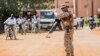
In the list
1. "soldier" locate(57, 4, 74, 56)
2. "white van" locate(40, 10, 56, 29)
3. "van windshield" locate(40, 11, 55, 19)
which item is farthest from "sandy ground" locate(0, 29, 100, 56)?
"van windshield" locate(40, 11, 55, 19)

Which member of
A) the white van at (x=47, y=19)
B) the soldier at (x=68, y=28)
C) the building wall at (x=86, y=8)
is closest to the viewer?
the soldier at (x=68, y=28)

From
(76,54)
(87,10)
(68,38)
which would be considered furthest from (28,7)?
(68,38)

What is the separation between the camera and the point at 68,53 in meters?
13.1

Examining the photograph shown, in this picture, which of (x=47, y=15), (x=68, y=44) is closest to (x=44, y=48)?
(x=68, y=44)

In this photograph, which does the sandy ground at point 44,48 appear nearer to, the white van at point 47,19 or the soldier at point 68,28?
the soldier at point 68,28

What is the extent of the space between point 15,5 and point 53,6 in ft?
124

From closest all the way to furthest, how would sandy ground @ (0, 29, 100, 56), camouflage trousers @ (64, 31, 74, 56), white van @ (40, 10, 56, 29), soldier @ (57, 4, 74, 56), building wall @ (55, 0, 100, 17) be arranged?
soldier @ (57, 4, 74, 56) < camouflage trousers @ (64, 31, 74, 56) < sandy ground @ (0, 29, 100, 56) < white van @ (40, 10, 56, 29) < building wall @ (55, 0, 100, 17)

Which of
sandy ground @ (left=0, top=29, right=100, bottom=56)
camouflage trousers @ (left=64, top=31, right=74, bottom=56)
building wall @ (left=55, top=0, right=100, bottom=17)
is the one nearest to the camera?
camouflage trousers @ (left=64, top=31, right=74, bottom=56)

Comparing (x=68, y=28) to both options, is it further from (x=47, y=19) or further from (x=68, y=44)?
(x=47, y=19)

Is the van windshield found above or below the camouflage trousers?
below

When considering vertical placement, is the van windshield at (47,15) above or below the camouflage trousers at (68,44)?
below

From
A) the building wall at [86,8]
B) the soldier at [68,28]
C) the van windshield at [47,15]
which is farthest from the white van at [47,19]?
the soldier at [68,28]

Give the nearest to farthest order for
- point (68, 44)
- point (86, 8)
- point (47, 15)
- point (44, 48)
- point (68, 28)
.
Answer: point (68, 44) < point (68, 28) < point (44, 48) < point (47, 15) < point (86, 8)

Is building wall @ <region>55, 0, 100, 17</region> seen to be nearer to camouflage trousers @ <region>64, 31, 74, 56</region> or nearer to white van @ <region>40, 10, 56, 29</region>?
white van @ <region>40, 10, 56, 29</region>
